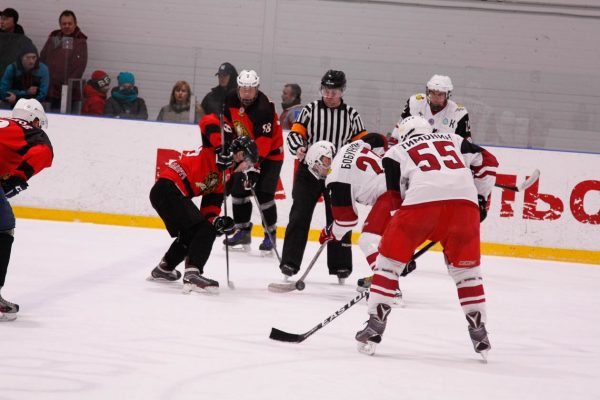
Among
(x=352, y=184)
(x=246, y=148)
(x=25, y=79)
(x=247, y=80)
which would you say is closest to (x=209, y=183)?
(x=246, y=148)

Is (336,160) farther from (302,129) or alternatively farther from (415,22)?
(415,22)

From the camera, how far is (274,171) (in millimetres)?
6934

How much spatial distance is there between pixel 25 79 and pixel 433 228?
552 cm

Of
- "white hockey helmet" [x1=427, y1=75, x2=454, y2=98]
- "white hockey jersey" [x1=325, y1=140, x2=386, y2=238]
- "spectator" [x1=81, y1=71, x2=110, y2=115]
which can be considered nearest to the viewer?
"white hockey jersey" [x1=325, y1=140, x2=386, y2=238]

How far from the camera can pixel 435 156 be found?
13.1 ft

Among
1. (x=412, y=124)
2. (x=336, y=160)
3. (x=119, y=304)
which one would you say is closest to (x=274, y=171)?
(x=336, y=160)

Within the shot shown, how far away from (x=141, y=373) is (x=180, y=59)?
19.4ft

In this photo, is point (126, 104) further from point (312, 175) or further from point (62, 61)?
point (312, 175)

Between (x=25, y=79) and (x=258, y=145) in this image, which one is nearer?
A: (x=258, y=145)

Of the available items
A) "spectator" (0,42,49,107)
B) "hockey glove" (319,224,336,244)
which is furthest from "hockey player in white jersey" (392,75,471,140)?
"spectator" (0,42,49,107)

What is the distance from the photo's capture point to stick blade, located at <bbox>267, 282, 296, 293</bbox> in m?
5.56

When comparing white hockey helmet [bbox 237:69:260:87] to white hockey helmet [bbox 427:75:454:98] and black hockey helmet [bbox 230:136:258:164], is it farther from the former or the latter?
white hockey helmet [bbox 427:75:454:98]

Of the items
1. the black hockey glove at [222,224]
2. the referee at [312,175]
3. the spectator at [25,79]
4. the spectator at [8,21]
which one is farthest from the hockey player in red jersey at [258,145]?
the spectator at [8,21]

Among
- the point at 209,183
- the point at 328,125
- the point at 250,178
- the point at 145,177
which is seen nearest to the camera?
the point at 209,183
